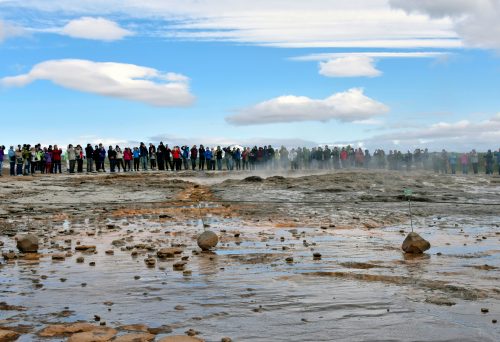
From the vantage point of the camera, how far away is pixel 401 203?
21.3 m

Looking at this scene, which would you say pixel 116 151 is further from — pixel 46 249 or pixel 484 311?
pixel 484 311

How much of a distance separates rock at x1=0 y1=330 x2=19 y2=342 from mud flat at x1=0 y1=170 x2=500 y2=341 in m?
0.04

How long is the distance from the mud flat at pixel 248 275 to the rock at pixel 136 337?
0.7 inches

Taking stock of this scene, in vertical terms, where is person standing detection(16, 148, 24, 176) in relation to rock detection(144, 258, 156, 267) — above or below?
above

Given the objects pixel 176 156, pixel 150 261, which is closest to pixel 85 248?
pixel 150 261

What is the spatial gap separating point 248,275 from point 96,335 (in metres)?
3.18

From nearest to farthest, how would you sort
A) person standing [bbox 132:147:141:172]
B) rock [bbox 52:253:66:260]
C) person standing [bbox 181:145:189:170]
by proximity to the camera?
1. rock [bbox 52:253:66:260]
2. person standing [bbox 132:147:141:172]
3. person standing [bbox 181:145:189:170]

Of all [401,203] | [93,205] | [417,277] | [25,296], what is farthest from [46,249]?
[401,203]

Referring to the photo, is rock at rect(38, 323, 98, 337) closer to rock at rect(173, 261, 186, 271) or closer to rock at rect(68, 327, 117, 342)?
rock at rect(68, 327, 117, 342)

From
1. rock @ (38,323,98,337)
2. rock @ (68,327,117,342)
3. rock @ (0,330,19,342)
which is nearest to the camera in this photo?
rock @ (68,327,117,342)

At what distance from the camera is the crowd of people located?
35.3m

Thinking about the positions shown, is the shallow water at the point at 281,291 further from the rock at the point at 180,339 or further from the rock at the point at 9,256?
the rock at the point at 9,256

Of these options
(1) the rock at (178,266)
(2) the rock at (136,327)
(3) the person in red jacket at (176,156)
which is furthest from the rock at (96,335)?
(3) the person in red jacket at (176,156)

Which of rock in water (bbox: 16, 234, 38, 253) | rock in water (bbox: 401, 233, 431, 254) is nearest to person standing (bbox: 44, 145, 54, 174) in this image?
rock in water (bbox: 16, 234, 38, 253)
